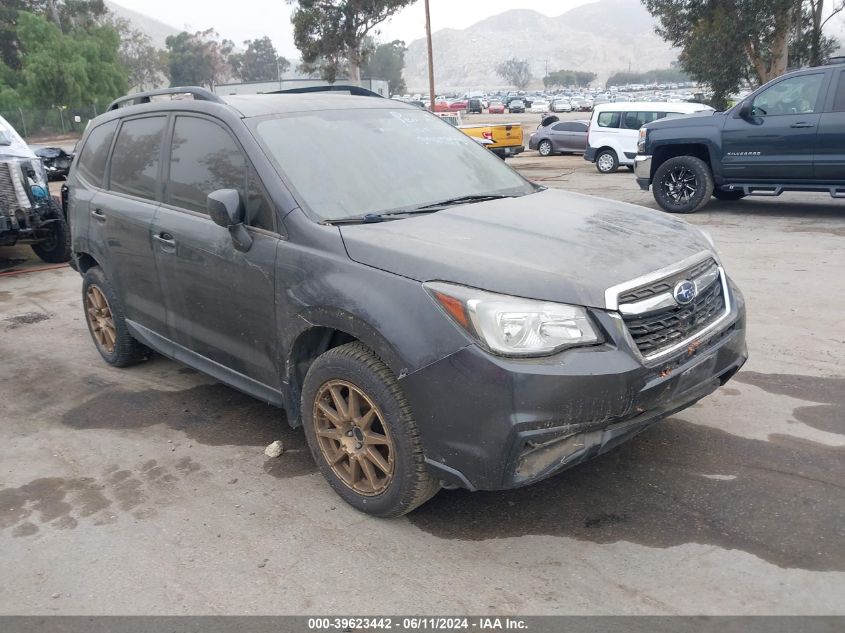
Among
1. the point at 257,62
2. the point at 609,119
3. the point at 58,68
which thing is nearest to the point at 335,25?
the point at 58,68

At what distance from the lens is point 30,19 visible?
1934 inches

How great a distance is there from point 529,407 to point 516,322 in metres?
0.32

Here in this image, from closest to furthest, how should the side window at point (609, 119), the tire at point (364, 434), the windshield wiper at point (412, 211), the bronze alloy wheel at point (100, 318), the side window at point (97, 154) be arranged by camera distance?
the tire at point (364, 434) < the windshield wiper at point (412, 211) < the side window at point (97, 154) < the bronze alloy wheel at point (100, 318) < the side window at point (609, 119)

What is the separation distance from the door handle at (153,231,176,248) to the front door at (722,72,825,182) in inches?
334

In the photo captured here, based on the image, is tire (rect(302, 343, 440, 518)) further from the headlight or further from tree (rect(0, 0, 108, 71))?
tree (rect(0, 0, 108, 71))

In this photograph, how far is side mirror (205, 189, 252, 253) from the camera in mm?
3547

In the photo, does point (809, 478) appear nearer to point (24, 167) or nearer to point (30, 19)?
point (24, 167)

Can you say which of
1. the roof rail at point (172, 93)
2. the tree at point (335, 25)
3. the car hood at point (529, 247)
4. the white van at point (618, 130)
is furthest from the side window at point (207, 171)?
the tree at point (335, 25)

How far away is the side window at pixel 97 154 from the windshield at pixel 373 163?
5.91 feet

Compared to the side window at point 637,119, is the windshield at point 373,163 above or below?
above

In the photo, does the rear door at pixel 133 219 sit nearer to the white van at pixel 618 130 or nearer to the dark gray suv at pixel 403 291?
the dark gray suv at pixel 403 291

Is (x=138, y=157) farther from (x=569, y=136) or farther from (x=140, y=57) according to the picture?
(x=140, y=57)

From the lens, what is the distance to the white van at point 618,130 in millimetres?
18781

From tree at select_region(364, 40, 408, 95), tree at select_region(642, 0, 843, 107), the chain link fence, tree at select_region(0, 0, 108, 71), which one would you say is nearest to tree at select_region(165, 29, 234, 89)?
tree at select_region(364, 40, 408, 95)
